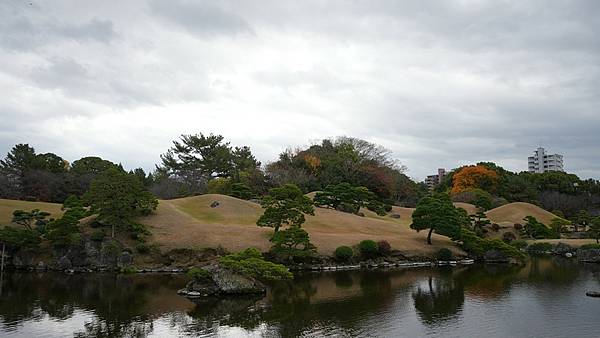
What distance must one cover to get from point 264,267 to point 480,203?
149 feet

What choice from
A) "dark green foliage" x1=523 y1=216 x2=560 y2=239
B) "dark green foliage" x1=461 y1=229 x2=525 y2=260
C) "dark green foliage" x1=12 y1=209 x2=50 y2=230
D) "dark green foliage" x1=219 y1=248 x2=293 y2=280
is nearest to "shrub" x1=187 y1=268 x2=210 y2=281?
"dark green foliage" x1=219 y1=248 x2=293 y2=280

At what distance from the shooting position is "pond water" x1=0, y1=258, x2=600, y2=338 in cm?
1861

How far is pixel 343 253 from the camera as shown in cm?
3791

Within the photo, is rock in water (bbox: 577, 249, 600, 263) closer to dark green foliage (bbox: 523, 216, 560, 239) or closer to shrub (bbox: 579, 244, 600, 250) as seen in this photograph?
shrub (bbox: 579, 244, 600, 250)

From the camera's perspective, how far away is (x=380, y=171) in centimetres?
6862

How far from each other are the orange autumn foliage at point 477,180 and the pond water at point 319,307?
46769 mm

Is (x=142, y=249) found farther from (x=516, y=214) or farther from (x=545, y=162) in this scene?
(x=545, y=162)

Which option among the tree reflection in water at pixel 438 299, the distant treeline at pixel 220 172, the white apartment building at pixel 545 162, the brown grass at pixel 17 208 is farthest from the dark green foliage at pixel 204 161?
the white apartment building at pixel 545 162

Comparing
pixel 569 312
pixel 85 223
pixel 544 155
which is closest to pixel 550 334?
pixel 569 312

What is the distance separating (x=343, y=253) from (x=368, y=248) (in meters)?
2.49

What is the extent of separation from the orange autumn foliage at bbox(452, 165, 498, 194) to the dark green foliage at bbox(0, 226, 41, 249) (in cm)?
5994

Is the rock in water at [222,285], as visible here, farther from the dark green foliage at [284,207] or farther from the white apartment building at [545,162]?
the white apartment building at [545,162]

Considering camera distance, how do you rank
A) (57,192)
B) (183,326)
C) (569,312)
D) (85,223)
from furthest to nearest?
(57,192) < (85,223) < (569,312) < (183,326)

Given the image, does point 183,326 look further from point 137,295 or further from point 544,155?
point 544,155
